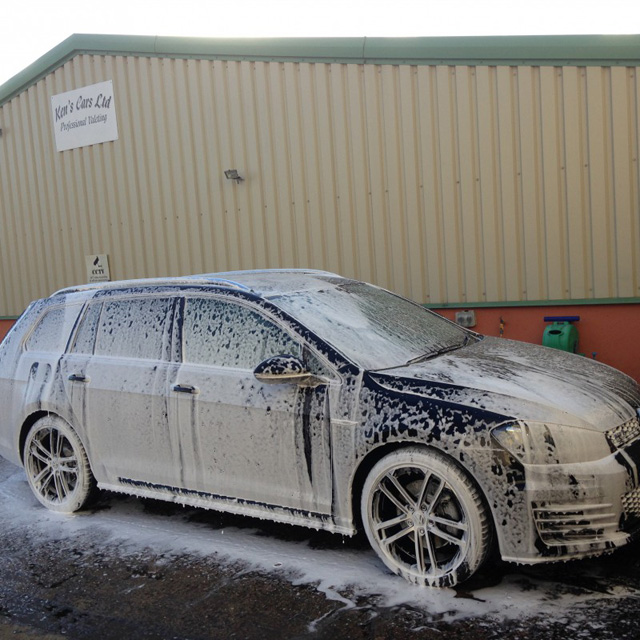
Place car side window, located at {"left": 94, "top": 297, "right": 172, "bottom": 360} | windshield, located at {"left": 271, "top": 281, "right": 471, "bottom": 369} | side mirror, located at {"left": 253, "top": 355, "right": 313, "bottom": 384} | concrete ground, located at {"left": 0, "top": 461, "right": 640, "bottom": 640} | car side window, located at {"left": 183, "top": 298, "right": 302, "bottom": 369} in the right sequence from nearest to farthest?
concrete ground, located at {"left": 0, "top": 461, "right": 640, "bottom": 640} → side mirror, located at {"left": 253, "top": 355, "right": 313, "bottom": 384} → windshield, located at {"left": 271, "top": 281, "right": 471, "bottom": 369} → car side window, located at {"left": 183, "top": 298, "right": 302, "bottom": 369} → car side window, located at {"left": 94, "top": 297, "right": 172, "bottom": 360}

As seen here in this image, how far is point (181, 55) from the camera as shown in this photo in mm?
9672

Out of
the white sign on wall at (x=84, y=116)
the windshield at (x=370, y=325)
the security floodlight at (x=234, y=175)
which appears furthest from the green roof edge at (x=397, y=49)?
the windshield at (x=370, y=325)

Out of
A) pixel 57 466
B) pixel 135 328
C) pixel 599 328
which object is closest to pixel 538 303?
pixel 599 328

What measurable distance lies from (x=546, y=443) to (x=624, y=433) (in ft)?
1.67

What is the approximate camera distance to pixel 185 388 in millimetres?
4613

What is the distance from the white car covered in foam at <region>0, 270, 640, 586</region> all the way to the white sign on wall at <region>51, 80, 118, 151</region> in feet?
17.9

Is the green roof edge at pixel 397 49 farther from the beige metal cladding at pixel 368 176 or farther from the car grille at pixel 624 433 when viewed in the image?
the car grille at pixel 624 433

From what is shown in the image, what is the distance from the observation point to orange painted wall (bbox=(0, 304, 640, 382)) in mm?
7613

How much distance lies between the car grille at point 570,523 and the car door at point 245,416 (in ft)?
3.72

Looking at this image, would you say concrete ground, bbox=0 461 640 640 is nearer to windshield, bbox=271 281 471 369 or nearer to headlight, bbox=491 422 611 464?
headlight, bbox=491 422 611 464

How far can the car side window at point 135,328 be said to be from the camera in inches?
194

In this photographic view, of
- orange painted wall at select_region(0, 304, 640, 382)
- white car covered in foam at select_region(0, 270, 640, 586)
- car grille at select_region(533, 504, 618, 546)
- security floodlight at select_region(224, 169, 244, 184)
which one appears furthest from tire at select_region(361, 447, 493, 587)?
security floodlight at select_region(224, 169, 244, 184)

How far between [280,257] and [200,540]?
510cm

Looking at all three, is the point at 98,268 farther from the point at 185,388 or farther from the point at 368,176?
the point at 185,388
